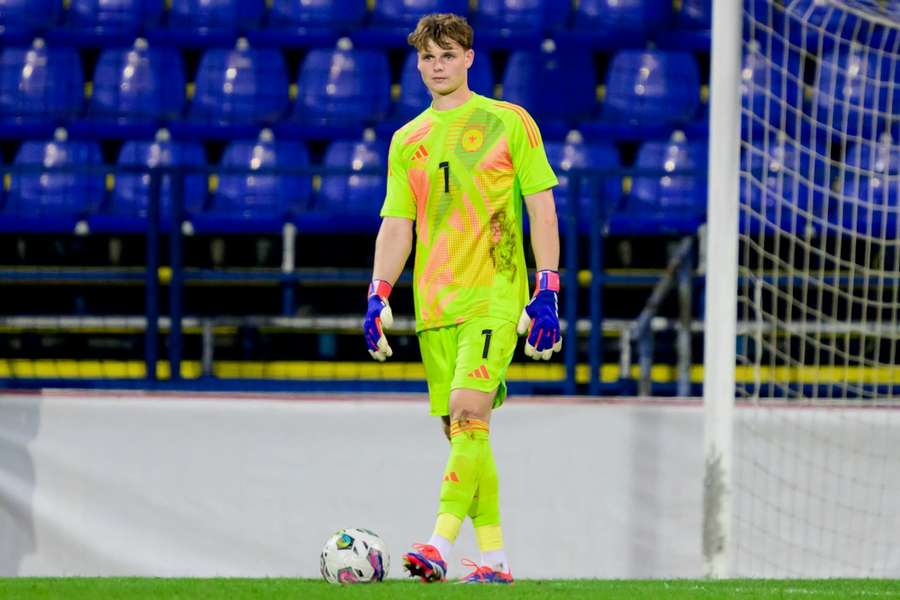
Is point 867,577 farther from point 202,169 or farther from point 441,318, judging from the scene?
point 202,169

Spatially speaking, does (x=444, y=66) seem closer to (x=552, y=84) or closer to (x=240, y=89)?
(x=552, y=84)

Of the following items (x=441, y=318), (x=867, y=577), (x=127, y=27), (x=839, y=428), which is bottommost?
(x=867, y=577)

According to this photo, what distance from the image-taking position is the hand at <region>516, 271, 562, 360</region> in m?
4.59

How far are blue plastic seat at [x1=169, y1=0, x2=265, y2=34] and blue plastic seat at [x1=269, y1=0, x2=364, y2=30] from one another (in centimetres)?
14

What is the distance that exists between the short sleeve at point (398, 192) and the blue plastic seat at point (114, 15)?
5.92 metres

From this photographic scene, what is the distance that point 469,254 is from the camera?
4.72m

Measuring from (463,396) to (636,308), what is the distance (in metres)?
4.07

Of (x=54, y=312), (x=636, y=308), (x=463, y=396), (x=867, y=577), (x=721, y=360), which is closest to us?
(x=463, y=396)

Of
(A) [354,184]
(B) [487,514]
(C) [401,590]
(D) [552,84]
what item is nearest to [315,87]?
(A) [354,184]

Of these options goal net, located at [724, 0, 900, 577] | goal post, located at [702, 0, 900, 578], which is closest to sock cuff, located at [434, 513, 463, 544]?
goal post, located at [702, 0, 900, 578]

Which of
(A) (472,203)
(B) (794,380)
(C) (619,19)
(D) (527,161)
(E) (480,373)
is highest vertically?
(C) (619,19)

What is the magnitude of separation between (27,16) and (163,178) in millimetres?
2969

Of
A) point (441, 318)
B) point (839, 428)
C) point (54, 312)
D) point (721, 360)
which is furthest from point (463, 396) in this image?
point (54, 312)

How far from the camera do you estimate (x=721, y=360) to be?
5707mm
